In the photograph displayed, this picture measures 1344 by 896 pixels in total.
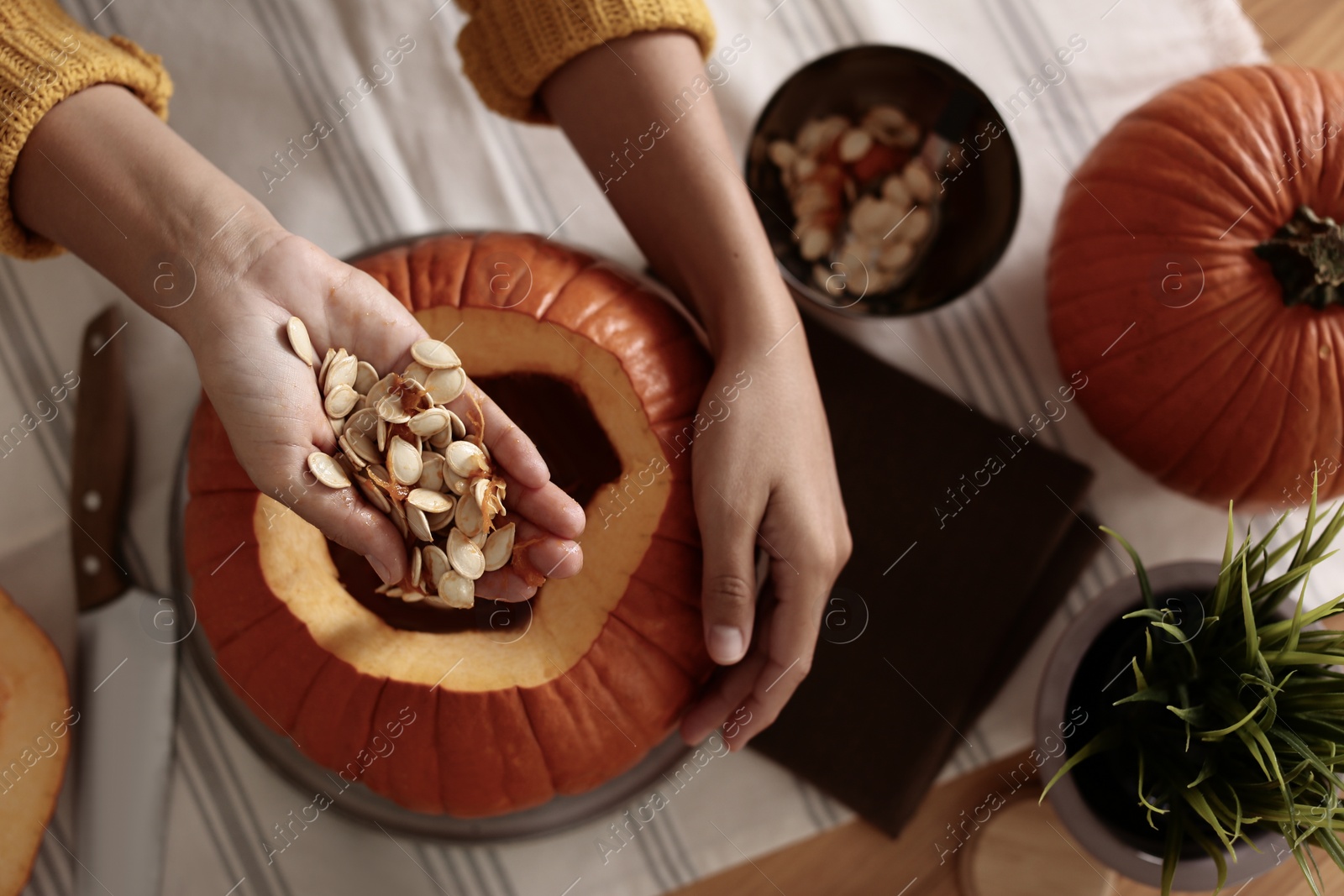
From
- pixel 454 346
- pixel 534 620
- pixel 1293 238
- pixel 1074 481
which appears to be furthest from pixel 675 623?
pixel 1293 238

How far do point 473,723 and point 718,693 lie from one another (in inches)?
7.4

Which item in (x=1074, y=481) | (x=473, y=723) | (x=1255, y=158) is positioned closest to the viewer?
(x=473, y=723)

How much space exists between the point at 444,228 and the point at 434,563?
397 millimetres

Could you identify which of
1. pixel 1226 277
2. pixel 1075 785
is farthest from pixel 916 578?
pixel 1226 277

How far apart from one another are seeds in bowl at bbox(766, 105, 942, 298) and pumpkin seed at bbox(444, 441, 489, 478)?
39 cm

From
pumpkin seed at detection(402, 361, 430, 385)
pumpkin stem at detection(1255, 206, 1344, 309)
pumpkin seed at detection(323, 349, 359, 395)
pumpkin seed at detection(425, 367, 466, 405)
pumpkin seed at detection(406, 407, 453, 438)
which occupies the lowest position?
pumpkin stem at detection(1255, 206, 1344, 309)

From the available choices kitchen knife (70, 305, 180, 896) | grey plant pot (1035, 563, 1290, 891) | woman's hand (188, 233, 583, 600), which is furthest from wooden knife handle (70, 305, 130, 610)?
grey plant pot (1035, 563, 1290, 891)

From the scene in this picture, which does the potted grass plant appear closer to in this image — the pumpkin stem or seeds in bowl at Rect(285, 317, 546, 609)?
the pumpkin stem

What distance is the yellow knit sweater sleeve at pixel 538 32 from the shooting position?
66cm

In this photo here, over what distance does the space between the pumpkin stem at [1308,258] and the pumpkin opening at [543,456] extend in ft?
1.69

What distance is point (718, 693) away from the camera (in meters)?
0.67

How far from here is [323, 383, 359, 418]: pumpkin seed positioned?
58cm

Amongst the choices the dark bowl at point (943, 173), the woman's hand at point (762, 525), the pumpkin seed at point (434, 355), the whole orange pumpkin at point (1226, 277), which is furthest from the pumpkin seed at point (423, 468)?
the whole orange pumpkin at point (1226, 277)

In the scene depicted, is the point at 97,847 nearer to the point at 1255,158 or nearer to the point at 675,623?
the point at 675,623
